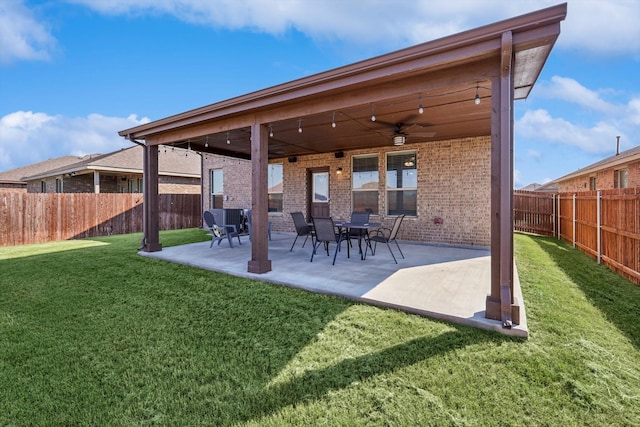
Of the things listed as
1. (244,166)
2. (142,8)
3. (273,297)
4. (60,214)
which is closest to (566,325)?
(273,297)

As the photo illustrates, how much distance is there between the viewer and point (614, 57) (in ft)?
121

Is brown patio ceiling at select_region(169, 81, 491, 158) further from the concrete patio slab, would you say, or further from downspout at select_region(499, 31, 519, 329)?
the concrete patio slab

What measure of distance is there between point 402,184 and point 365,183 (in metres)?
1.09

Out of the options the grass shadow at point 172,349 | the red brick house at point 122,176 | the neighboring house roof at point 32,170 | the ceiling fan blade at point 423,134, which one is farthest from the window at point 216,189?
the neighboring house roof at point 32,170

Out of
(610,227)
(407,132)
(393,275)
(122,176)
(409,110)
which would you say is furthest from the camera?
(122,176)

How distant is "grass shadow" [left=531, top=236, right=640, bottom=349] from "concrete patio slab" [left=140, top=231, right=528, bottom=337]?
849 millimetres

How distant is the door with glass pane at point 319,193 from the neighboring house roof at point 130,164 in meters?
5.16

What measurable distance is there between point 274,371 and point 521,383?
1.76 meters

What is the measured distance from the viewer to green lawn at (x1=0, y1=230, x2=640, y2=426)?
6.21 feet

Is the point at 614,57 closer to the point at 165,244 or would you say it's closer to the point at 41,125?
the point at 165,244

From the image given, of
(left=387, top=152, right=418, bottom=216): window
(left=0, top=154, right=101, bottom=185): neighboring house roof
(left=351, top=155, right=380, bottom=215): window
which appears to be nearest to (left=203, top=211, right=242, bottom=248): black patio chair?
(left=351, top=155, right=380, bottom=215): window

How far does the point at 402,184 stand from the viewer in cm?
838

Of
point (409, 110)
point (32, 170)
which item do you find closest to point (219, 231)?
point (409, 110)

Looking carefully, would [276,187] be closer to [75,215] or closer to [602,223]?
[75,215]
